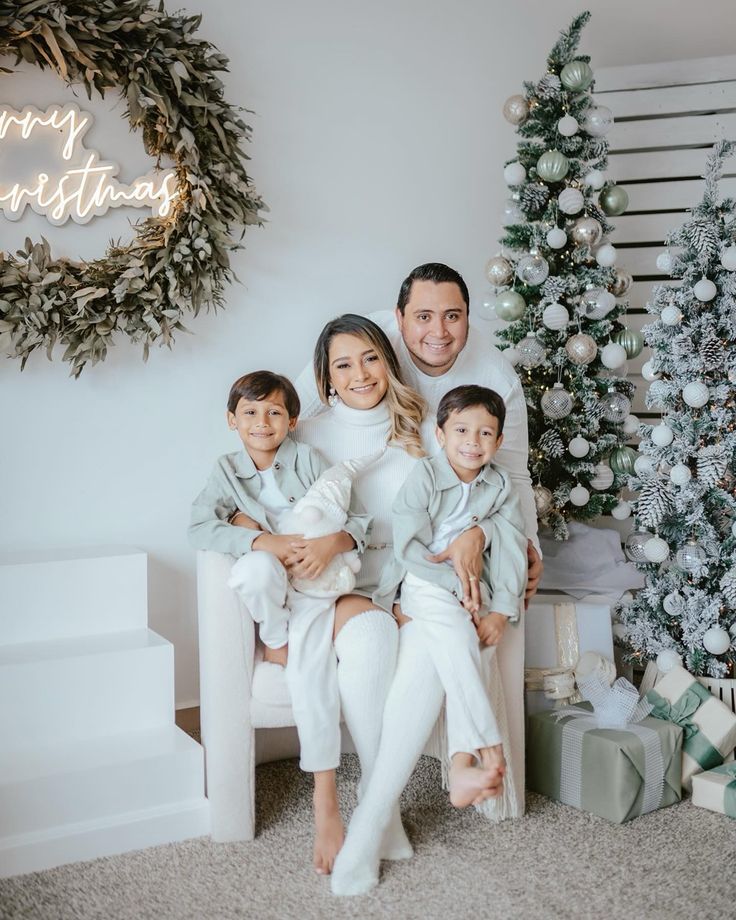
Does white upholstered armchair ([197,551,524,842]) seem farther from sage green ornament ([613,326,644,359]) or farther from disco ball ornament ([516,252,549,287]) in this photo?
sage green ornament ([613,326,644,359])

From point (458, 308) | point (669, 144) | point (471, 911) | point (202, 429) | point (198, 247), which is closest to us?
point (471, 911)

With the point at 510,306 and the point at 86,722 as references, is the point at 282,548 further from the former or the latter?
the point at 510,306

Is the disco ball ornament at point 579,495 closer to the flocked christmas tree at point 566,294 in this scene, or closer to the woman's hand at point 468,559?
the flocked christmas tree at point 566,294

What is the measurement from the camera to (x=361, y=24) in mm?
3400

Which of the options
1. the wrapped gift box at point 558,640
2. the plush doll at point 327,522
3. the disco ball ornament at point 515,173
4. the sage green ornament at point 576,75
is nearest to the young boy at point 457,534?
the plush doll at point 327,522

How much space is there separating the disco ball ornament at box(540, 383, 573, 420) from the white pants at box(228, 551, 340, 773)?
1.24 meters

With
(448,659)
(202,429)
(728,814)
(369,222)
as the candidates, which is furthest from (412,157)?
(728,814)

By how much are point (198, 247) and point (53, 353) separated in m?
0.56

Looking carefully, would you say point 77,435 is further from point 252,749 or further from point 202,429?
point 252,749

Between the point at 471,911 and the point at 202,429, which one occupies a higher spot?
the point at 202,429

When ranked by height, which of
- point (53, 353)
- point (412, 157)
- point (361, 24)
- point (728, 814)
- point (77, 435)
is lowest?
point (728, 814)

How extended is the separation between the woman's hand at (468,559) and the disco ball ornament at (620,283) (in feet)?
4.31

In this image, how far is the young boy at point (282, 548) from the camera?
2.07 meters

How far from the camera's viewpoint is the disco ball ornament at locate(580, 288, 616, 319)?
309 centimetres
